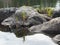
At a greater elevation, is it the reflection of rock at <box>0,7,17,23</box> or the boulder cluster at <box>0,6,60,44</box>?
the boulder cluster at <box>0,6,60,44</box>

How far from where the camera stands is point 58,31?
7969 millimetres

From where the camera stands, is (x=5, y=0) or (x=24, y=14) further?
(x=5, y=0)

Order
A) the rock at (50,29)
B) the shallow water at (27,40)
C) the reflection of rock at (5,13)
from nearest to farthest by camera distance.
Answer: the shallow water at (27,40), the rock at (50,29), the reflection of rock at (5,13)

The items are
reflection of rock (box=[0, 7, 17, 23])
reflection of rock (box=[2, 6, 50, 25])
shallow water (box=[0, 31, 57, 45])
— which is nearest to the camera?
shallow water (box=[0, 31, 57, 45])

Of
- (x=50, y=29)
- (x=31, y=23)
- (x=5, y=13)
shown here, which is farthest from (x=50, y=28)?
(x=5, y=13)

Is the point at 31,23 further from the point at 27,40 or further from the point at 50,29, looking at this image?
the point at 27,40

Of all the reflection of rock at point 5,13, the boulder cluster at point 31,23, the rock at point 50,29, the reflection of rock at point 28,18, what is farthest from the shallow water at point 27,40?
the reflection of rock at point 5,13

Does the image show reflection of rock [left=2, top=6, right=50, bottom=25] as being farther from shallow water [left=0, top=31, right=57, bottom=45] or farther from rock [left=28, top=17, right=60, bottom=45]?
shallow water [left=0, top=31, right=57, bottom=45]

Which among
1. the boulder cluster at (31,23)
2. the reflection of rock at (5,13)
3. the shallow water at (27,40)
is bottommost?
the reflection of rock at (5,13)

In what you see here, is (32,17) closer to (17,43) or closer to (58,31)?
(58,31)

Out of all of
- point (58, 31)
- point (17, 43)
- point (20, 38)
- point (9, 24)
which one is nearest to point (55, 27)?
point (58, 31)

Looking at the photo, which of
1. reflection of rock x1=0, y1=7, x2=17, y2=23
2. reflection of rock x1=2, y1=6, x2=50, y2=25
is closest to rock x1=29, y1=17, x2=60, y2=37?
reflection of rock x1=2, y1=6, x2=50, y2=25

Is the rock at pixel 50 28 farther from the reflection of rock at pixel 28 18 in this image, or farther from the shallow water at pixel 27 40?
the reflection of rock at pixel 28 18

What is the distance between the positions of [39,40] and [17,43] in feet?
2.23
